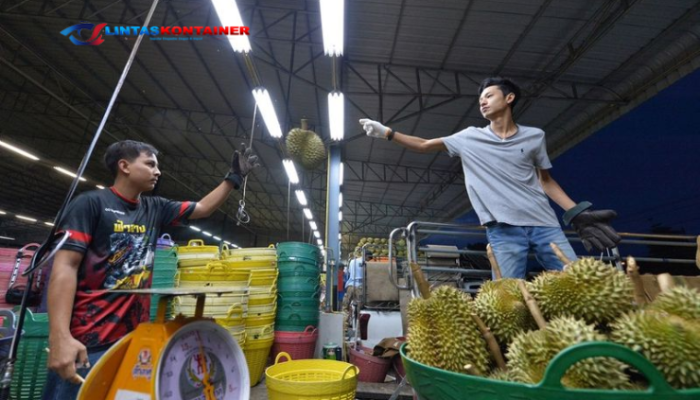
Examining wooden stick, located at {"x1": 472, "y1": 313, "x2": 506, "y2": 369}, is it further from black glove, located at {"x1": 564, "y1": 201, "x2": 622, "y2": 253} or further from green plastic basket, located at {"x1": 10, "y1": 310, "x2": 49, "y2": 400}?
green plastic basket, located at {"x1": 10, "y1": 310, "x2": 49, "y2": 400}

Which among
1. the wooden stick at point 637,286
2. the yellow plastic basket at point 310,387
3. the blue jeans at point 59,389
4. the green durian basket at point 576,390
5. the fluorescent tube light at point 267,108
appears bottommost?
the yellow plastic basket at point 310,387

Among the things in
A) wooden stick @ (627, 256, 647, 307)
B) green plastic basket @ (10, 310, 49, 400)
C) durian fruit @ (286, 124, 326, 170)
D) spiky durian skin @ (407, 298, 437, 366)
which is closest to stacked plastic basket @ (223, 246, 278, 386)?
green plastic basket @ (10, 310, 49, 400)

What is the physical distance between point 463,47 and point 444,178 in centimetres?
719

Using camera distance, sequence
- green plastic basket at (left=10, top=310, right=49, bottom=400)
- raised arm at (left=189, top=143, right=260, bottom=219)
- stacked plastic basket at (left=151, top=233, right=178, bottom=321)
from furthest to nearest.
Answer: stacked plastic basket at (left=151, top=233, right=178, bottom=321)
raised arm at (left=189, top=143, right=260, bottom=219)
green plastic basket at (left=10, top=310, right=49, bottom=400)

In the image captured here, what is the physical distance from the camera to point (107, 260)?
4.54 ft

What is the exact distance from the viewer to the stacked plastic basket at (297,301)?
9.08 feet

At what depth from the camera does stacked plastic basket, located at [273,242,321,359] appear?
9.08ft

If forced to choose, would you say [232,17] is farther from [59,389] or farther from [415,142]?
[59,389]

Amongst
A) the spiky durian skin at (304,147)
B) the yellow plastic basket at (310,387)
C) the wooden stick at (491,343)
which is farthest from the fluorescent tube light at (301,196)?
the wooden stick at (491,343)

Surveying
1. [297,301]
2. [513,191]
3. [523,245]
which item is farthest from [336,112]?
[523,245]

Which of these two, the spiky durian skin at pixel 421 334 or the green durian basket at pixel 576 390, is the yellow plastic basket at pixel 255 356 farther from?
the green durian basket at pixel 576 390

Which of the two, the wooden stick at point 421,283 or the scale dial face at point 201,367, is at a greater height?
the wooden stick at point 421,283

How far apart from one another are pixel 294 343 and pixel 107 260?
1.76m

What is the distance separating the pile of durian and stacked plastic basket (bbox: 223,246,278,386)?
6.46 ft
